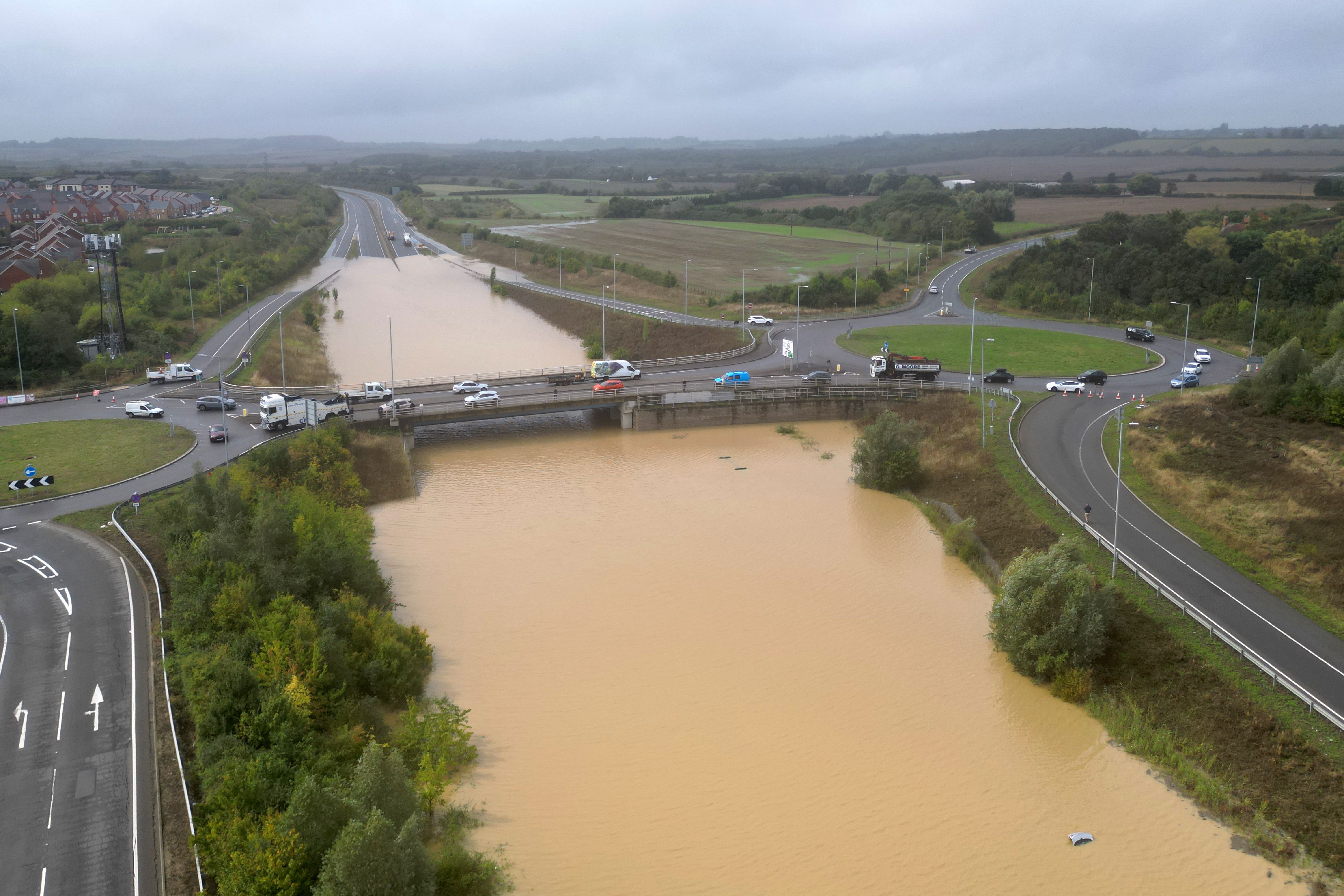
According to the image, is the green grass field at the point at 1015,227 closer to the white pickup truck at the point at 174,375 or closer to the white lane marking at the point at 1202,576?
the white lane marking at the point at 1202,576

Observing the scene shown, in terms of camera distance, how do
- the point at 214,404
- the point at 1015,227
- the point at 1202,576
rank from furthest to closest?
1. the point at 1015,227
2. the point at 214,404
3. the point at 1202,576

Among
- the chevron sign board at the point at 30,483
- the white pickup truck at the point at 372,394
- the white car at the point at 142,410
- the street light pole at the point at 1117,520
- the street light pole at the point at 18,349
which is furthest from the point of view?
the street light pole at the point at 18,349

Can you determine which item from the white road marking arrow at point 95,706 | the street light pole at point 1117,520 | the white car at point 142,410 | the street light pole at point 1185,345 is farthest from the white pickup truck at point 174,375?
the street light pole at point 1185,345

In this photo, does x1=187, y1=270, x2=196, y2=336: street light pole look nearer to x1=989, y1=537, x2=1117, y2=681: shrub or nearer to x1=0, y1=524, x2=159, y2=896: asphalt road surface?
x1=0, y1=524, x2=159, y2=896: asphalt road surface

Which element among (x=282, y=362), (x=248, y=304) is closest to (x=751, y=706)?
(x=282, y=362)

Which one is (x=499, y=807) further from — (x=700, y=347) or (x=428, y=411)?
(x=700, y=347)

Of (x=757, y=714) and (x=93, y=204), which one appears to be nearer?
(x=757, y=714)

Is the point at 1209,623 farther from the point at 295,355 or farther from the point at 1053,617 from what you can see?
the point at 295,355
